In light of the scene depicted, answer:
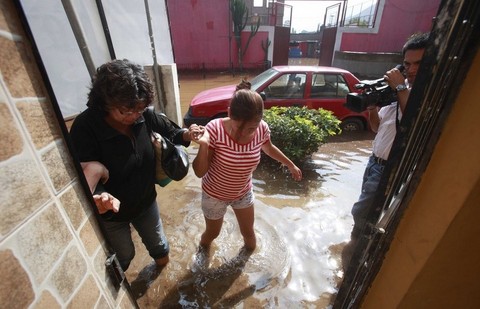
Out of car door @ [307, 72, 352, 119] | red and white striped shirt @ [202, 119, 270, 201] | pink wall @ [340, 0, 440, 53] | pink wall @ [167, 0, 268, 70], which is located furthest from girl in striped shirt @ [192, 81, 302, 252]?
pink wall @ [167, 0, 268, 70]

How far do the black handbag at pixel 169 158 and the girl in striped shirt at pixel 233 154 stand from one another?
115 millimetres

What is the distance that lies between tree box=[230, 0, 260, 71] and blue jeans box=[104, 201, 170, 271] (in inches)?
648

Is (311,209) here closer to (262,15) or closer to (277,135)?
(277,135)

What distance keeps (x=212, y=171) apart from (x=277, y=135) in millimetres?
2298

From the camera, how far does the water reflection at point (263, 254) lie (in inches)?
A: 86.3

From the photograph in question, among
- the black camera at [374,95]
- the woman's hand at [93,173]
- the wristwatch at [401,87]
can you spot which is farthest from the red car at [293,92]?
the woman's hand at [93,173]

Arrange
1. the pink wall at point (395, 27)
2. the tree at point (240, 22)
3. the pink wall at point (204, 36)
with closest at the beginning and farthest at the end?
the pink wall at point (395, 27) < the pink wall at point (204, 36) < the tree at point (240, 22)

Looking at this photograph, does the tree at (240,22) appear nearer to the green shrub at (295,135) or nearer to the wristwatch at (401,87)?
the green shrub at (295,135)

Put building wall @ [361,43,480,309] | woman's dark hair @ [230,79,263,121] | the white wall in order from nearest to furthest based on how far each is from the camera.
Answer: building wall @ [361,43,480,309] < woman's dark hair @ [230,79,263,121] < the white wall

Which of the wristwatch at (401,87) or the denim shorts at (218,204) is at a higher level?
the wristwatch at (401,87)

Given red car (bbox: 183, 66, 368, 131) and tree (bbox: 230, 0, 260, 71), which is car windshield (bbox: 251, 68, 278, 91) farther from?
tree (bbox: 230, 0, 260, 71)

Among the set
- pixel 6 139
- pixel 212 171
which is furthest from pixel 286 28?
pixel 6 139

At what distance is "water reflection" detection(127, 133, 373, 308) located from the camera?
7.19ft

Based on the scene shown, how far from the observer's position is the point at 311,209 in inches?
131
